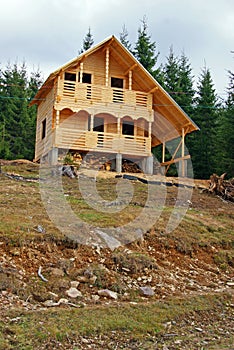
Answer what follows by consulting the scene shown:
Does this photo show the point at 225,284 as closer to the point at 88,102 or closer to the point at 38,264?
the point at 38,264

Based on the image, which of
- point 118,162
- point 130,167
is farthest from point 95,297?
point 130,167

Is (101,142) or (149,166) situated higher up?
(101,142)

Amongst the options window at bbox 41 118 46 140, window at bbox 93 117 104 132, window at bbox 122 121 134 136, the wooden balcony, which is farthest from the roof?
window at bbox 93 117 104 132

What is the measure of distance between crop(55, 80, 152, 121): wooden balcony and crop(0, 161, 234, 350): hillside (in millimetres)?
10932

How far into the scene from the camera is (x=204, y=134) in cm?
3353

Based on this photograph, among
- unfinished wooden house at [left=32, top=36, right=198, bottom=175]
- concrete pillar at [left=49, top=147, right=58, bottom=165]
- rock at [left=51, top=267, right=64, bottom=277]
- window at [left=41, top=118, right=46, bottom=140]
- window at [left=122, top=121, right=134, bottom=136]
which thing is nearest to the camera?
rock at [left=51, top=267, right=64, bottom=277]

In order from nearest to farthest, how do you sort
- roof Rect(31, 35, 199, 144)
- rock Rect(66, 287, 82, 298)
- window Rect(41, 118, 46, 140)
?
rock Rect(66, 287, 82, 298) → roof Rect(31, 35, 199, 144) → window Rect(41, 118, 46, 140)

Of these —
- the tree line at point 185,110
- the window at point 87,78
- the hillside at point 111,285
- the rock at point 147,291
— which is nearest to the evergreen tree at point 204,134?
the tree line at point 185,110

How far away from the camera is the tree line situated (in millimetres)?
29617

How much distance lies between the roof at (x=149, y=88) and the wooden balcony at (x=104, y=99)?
69cm

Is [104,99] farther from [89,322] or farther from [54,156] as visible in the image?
[89,322]

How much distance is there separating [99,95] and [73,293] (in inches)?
683

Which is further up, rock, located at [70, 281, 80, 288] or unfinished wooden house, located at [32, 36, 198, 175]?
unfinished wooden house, located at [32, 36, 198, 175]

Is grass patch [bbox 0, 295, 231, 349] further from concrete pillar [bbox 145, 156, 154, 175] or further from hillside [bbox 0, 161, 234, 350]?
concrete pillar [bbox 145, 156, 154, 175]
